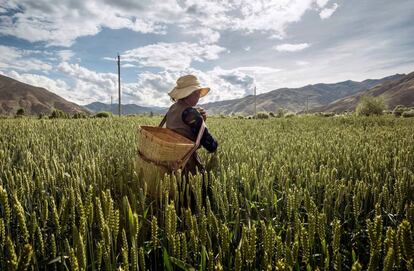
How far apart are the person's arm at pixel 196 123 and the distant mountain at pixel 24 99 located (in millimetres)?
141424

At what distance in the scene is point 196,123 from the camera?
3334 mm

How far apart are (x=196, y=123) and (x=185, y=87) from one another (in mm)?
510

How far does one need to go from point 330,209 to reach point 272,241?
1186 millimetres

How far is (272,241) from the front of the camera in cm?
118

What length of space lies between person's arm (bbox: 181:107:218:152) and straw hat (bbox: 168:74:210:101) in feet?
0.63

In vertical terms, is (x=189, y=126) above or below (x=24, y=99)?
below

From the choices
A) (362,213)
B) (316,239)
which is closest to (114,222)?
(316,239)

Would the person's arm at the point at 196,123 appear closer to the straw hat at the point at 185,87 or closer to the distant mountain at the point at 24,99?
the straw hat at the point at 185,87

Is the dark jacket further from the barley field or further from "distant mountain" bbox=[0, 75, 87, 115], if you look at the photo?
"distant mountain" bbox=[0, 75, 87, 115]

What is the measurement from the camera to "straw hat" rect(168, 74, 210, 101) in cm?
343

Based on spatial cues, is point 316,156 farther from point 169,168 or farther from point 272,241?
point 272,241

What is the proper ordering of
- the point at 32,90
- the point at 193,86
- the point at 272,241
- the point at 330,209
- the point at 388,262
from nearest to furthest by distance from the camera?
1. the point at 388,262
2. the point at 272,241
3. the point at 330,209
4. the point at 193,86
5. the point at 32,90

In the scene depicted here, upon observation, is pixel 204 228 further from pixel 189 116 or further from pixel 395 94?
pixel 395 94

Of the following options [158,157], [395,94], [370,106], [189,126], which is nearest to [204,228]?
[158,157]
